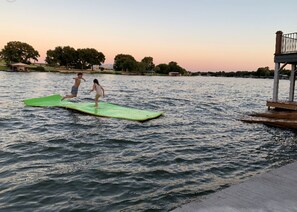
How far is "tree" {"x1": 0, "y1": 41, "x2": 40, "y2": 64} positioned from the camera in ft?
415

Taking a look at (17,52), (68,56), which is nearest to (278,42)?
(17,52)

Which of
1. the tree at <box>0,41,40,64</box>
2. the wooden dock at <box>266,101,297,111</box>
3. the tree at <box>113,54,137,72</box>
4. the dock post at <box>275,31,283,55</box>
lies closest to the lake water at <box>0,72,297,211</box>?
the wooden dock at <box>266,101,297,111</box>

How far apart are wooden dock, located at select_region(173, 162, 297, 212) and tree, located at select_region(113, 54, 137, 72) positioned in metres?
165

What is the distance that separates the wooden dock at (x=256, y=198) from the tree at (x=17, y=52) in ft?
450

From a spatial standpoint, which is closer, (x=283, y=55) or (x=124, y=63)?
(x=283, y=55)

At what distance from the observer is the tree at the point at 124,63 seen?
168875mm

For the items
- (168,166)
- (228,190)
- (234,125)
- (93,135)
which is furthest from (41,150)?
(234,125)

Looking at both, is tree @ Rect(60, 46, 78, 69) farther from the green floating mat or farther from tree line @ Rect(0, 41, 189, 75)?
the green floating mat

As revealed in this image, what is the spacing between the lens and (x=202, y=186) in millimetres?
6668

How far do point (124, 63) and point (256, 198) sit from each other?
546 feet

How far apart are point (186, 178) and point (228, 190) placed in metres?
2.28

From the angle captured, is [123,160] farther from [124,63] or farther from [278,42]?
[124,63]

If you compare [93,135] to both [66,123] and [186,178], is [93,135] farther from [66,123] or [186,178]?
[186,178]

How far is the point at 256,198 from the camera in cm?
463
